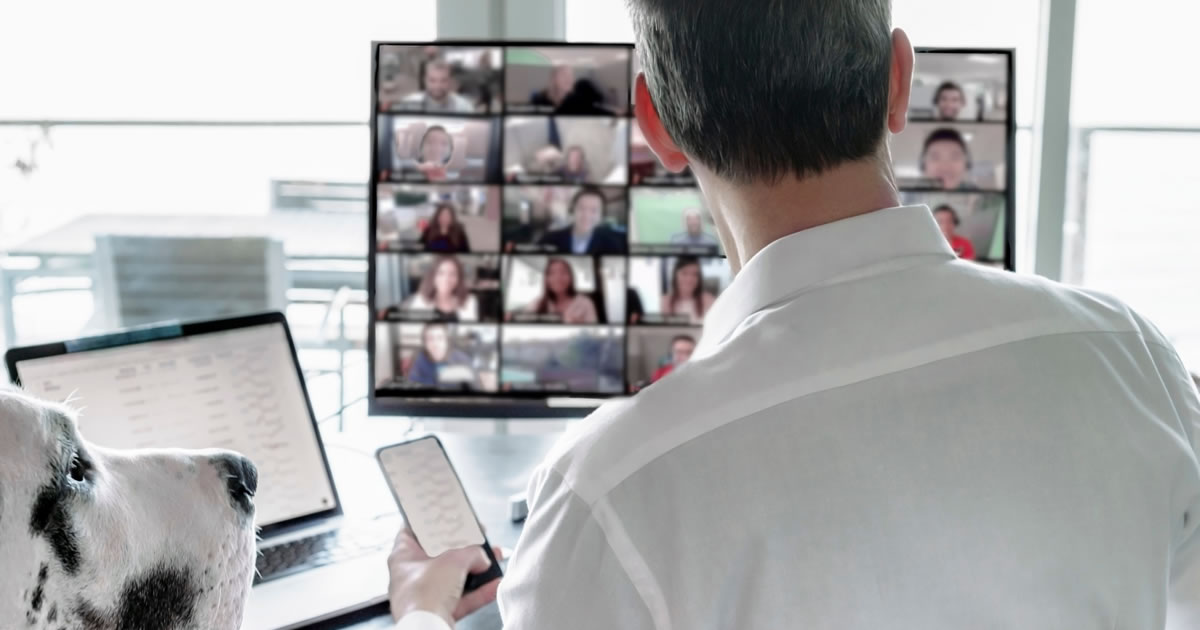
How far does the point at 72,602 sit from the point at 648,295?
0.90 meters

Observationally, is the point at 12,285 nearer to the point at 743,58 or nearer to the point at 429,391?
the point at 429,391

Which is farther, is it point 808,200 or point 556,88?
point 556,88

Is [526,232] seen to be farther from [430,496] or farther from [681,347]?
[430,496]

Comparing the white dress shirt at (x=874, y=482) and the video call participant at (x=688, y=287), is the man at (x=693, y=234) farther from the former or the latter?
the white dress shirt at (x=874, y=482)

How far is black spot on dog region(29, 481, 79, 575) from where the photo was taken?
2.16ft

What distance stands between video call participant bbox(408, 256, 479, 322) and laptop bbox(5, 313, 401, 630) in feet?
0.77

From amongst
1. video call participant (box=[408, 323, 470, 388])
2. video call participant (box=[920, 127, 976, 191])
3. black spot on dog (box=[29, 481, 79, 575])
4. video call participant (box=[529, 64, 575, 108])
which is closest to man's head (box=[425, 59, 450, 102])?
video call participant (box=[529, 64, 575, 108])

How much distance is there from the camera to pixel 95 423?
43.1 inches

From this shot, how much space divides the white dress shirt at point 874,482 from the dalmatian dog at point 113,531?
33 centimetres

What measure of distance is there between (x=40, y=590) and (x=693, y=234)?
976 mm

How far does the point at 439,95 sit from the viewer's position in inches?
55.2

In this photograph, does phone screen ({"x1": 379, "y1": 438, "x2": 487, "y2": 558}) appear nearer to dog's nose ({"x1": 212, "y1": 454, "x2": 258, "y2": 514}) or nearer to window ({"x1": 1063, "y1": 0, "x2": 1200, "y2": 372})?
dog's nose ({"x1": 212, "y1": 454, "x2": 258, "y2": 514})

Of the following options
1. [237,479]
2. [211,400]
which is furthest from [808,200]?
[211,400]

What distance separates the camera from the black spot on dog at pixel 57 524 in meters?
0.66
